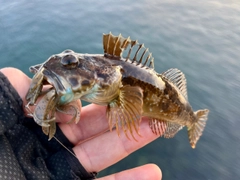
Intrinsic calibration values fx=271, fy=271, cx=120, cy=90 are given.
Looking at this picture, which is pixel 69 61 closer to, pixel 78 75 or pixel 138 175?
pixel 78 75

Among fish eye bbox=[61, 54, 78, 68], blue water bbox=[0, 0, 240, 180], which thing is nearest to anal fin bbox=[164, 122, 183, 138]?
blue water bbox=[0, 0, 240, 180]

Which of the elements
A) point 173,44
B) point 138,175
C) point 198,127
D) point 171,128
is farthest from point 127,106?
point 173,44

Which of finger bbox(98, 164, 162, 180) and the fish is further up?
the fish

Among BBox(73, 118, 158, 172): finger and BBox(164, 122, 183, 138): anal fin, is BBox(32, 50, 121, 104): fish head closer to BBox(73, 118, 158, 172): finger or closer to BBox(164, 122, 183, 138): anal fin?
BBox(73, 118, 158, 172): finger

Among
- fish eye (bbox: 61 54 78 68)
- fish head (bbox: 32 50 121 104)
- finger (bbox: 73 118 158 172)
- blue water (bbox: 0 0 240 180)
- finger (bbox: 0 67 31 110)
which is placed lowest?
blue water (bbox: 0 0 240 180)

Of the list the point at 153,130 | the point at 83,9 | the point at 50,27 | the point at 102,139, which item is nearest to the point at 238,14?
the point at 83,9

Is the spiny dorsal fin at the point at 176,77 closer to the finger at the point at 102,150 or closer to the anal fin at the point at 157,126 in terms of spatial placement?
the anal fin at the point at 157,126

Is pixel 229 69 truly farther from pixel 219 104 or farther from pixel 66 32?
pixel 66 32
